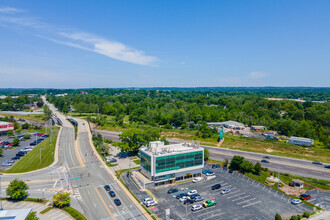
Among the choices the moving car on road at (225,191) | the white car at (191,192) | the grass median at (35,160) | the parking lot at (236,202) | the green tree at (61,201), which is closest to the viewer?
the parking lot at (236,202)

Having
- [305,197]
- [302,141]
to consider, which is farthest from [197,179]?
[302,141]

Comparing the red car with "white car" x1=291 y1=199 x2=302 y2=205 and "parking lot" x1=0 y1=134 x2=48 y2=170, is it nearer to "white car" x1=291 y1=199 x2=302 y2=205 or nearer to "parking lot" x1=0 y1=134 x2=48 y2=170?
"white car" x1=291 y1=199 x2=302 y2=205

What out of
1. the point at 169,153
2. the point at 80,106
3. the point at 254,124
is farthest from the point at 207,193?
the point at 80,106

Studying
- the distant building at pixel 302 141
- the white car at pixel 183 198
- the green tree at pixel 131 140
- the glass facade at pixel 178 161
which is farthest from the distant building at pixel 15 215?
the distant building at pixel 302 141

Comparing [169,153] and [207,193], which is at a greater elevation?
[169,153]

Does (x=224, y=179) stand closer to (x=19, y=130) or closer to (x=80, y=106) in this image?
(x=19, y=130)

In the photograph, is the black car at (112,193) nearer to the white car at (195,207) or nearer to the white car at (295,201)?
the white car at (195,207)

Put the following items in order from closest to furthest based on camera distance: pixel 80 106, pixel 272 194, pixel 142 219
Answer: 1. pixel 142 219
2. pixel 272 194
3. pixel 80 106

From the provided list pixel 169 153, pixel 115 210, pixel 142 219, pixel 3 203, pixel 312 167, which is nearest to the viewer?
pixel 142 219
